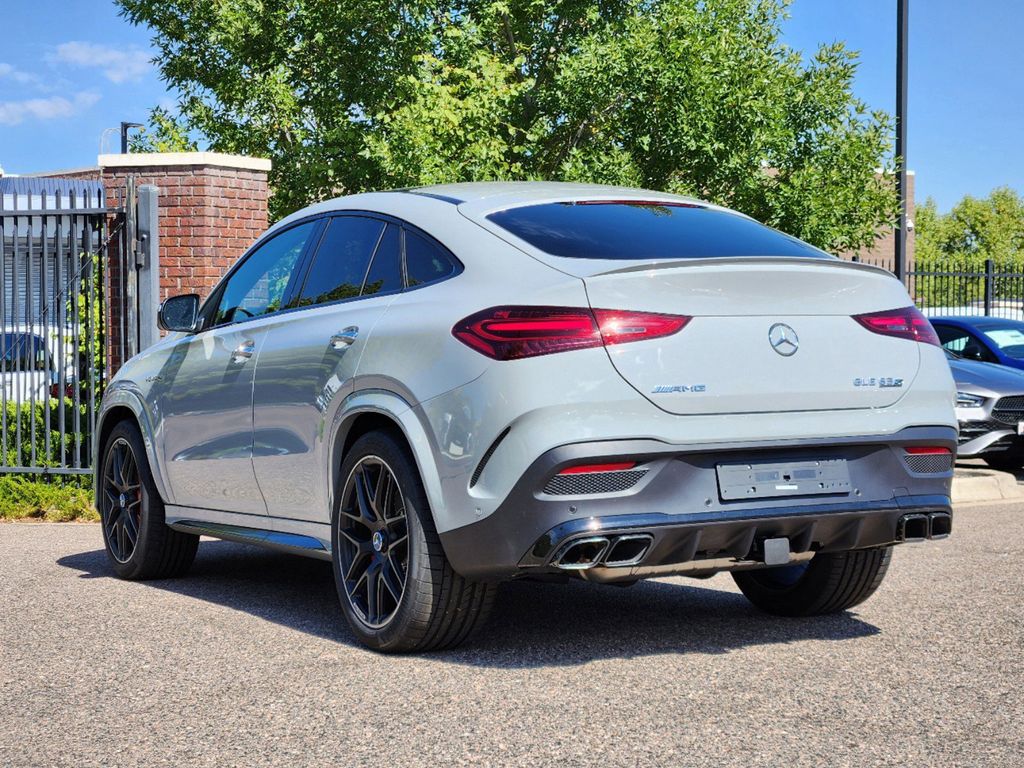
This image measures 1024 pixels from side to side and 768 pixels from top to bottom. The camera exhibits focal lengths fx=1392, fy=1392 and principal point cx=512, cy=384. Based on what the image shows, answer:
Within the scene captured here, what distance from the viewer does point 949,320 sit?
15797 mm

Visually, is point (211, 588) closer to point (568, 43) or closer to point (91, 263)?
point (91, 263)

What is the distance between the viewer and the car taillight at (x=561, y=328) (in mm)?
4641

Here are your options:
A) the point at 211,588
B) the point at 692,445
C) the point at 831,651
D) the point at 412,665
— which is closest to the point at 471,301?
the point at 692,445

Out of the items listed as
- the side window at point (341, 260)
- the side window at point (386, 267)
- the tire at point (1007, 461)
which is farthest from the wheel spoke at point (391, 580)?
the tire at point (1007, 461)

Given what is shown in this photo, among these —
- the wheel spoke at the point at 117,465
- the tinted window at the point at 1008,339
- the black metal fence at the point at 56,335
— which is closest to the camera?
the wheel spoke at the point at 117,465

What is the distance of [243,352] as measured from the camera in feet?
21.3

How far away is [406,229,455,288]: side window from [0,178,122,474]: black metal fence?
21.0 ft

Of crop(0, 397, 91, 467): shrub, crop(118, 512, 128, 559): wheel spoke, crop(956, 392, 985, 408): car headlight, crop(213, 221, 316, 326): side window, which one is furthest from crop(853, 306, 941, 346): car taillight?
crop(956, 392, 985, 408): car headlight

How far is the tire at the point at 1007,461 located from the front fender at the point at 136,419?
9269mm

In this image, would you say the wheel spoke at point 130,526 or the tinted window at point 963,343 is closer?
the wheel spoke at point 130,526

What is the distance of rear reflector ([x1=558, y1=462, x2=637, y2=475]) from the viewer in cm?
459

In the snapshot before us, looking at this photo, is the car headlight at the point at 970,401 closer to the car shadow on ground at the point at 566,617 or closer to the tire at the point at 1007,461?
the tire at the point at 1007,461

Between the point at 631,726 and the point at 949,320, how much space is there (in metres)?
12.6

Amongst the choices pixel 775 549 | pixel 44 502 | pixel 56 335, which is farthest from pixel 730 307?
pixel 56 335
